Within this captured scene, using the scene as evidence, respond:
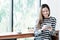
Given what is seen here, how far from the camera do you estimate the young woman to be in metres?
2.51

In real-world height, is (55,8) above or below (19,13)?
above

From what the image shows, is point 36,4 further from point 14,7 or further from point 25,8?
point 14,7

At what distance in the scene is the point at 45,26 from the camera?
2.49 metres

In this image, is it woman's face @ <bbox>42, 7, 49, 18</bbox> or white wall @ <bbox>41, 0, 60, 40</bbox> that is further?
white wall @ <bbox>41, 0, 60, 40</bbox>

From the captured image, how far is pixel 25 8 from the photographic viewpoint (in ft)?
13.8

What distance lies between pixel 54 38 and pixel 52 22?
346 mm

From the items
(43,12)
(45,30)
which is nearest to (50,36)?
(45,30)

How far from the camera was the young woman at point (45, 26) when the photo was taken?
2514mm

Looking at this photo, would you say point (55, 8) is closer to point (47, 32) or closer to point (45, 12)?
point (45, 12)

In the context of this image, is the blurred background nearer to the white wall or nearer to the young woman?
the white wall

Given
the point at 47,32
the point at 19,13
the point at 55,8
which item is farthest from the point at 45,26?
the point at 19,13

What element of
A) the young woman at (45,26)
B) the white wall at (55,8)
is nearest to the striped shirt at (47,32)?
the young woman at (45,26)

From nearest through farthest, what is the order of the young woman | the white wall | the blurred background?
the young woman
the white wall
the blurred background

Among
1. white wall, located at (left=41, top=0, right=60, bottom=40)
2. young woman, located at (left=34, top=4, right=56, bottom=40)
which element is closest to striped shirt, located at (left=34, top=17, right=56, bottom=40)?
young woman, located at (left=34, top=4, right=56, bottom=40)
